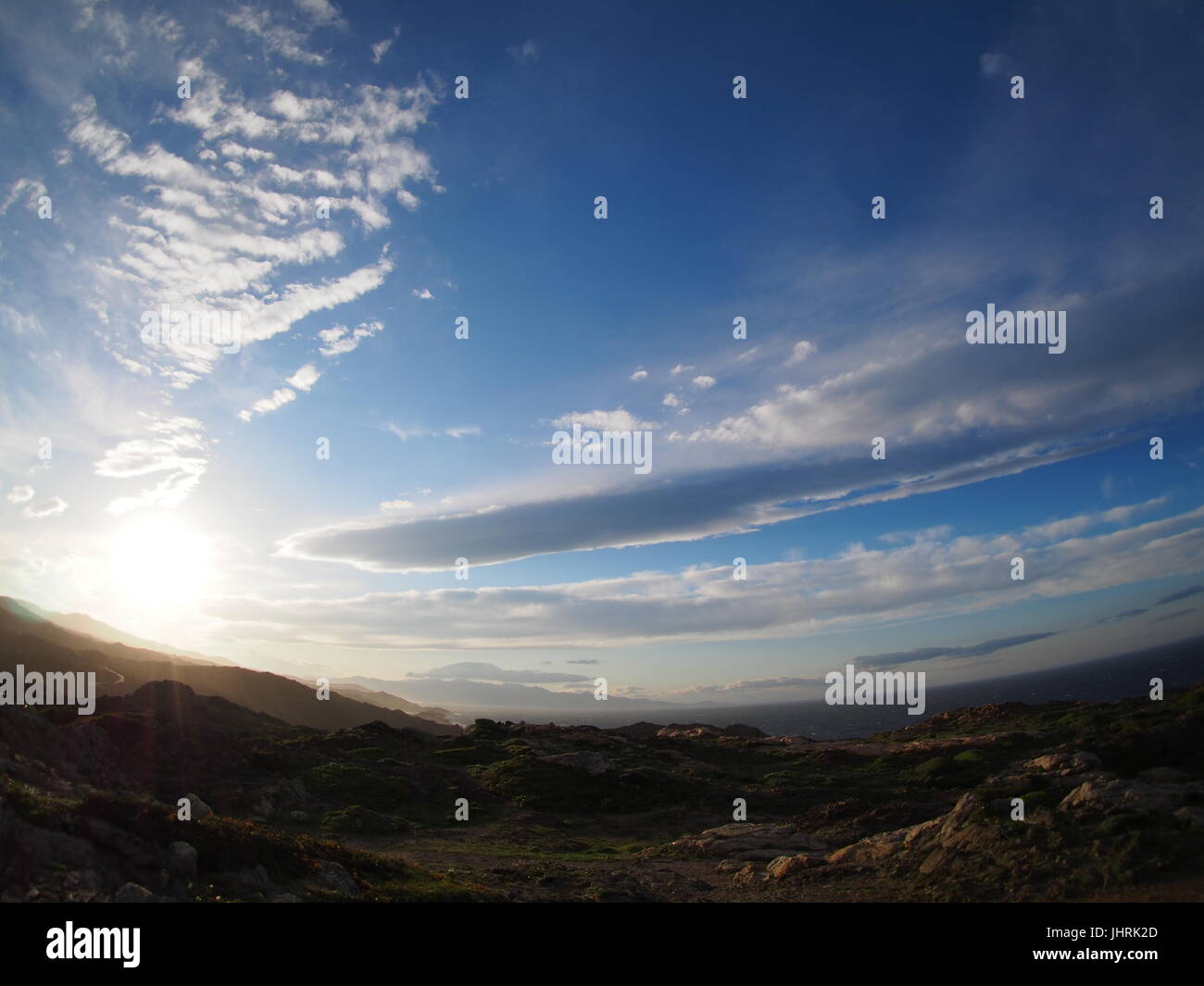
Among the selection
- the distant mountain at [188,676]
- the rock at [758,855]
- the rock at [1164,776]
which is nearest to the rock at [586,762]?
the rock at [758,855]

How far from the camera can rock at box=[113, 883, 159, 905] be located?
38.1 feet

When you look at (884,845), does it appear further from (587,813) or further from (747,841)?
(587,813)

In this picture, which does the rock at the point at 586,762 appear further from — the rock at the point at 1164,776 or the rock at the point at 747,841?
the rock at the point at 1164,776

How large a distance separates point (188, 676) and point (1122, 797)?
127m

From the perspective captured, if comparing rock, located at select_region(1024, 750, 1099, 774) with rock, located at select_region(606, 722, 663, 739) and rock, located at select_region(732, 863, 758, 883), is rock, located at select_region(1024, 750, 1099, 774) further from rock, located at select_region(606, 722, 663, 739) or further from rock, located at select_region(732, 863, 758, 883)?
rock, located at select_region(606, 722, 663, 739)

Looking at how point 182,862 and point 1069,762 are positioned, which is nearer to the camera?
point 182,862

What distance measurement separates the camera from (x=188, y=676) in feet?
345

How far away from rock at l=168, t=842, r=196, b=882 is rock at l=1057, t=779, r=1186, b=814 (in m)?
24.3

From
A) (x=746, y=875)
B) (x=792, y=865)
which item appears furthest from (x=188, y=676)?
(x=792, y=865)

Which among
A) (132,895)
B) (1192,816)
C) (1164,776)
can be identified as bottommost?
(1164,776)

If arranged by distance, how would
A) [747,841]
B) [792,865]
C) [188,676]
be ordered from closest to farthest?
[792,865] → [747,841] → [188,676]

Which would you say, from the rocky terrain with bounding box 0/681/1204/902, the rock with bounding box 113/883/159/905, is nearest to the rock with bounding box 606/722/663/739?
the rocky terrain with bounding box 0/681/1204/902
